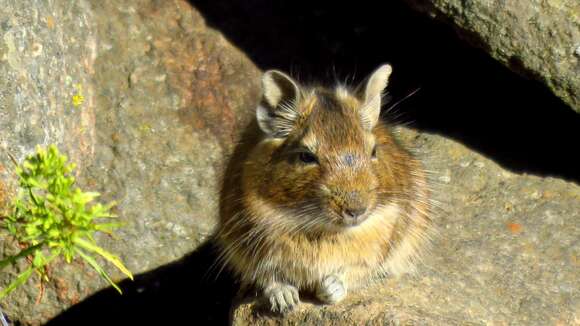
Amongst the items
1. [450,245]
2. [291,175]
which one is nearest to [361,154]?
[291,175]

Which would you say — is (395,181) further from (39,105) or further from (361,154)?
(39,105)

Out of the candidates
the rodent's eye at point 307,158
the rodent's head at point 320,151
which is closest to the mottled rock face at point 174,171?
the rodent's head at point 320,151

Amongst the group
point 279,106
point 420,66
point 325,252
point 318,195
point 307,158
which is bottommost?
point 325,252

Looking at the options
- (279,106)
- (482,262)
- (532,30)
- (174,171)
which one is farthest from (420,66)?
(279,106)

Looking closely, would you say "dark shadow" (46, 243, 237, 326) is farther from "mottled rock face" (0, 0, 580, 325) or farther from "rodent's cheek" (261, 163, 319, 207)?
"rodent's cheek" (261, 163, 319, 207)

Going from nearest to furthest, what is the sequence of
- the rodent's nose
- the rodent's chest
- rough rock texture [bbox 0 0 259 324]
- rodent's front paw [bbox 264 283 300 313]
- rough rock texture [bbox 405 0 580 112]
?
the rodent's nose → rodent's front paw [bbox 264 283 300 313] → the rodent's chest → rough rock texture [bbox 405 0 580 112] → rough rock texture [bbox 0 0 259 324]

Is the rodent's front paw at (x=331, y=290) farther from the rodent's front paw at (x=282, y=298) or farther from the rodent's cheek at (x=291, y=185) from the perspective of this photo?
the rodent's cheek at (x=291, y=185)

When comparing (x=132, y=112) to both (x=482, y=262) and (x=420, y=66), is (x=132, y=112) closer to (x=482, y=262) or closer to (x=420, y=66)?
(x=420, y=66)

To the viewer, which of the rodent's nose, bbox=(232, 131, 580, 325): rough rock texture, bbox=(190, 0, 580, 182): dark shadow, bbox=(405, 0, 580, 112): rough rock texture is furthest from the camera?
bbox=(190, 0, 580, 182): dark shadow

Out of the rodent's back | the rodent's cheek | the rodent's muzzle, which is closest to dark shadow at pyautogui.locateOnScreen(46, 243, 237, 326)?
the rodent's back
